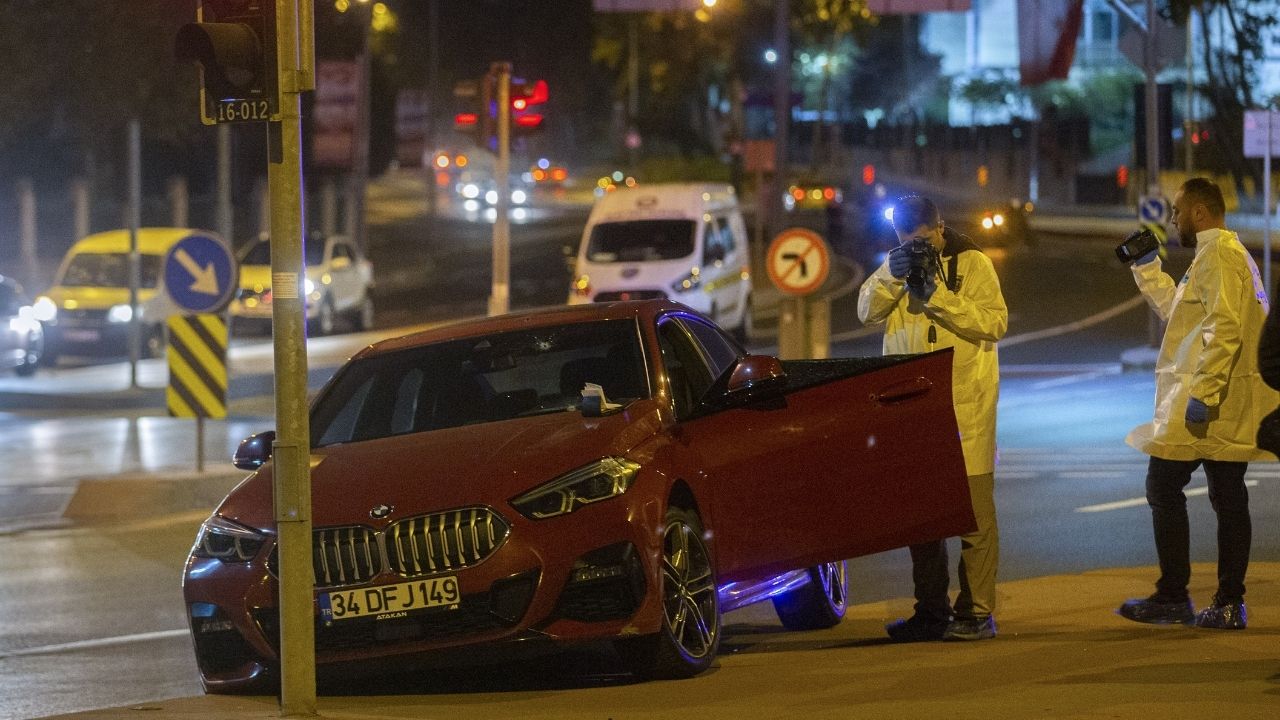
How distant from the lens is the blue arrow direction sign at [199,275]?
51.9 feet

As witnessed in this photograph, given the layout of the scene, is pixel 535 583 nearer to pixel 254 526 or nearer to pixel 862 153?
pixel 254 526

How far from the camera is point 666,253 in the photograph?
27.9 meters

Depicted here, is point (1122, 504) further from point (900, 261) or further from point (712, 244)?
point (712, 244)

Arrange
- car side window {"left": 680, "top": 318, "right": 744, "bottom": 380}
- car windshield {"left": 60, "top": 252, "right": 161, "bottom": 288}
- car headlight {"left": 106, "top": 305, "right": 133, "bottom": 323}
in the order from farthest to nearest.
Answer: car windshield {"left": 60, "top": 252, "right": 161, "bottom": 288} < car headlight {"left": 106, "top": 305, "right": 133, "bottom": 323} < car side window {"left": 680, "top": 318, "right": 744, "bottom": 380}

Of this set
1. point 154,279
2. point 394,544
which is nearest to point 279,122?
point 394,544

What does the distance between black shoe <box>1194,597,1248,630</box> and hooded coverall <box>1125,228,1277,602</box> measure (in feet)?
0.11

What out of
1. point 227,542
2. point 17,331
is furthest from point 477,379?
point 17,331

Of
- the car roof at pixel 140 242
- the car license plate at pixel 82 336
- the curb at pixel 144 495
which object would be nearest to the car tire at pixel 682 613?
the curb at pixel 144 495

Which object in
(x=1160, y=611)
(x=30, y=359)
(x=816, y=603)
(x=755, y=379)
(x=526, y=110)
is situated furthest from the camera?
(x=30, y=359)

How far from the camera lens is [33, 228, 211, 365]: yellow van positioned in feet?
95.1

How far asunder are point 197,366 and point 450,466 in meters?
8.67

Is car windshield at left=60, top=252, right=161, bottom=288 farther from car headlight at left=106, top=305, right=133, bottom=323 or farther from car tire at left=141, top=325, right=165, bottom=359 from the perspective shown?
car tire at left=141, top=325, right=165, bottom=359

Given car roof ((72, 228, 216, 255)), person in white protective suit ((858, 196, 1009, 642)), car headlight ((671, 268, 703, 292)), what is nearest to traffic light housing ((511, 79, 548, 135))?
car headlight ((671, 268, 703, 292))

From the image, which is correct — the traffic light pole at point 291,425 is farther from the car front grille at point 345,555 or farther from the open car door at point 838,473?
the open car door at point 838,473
